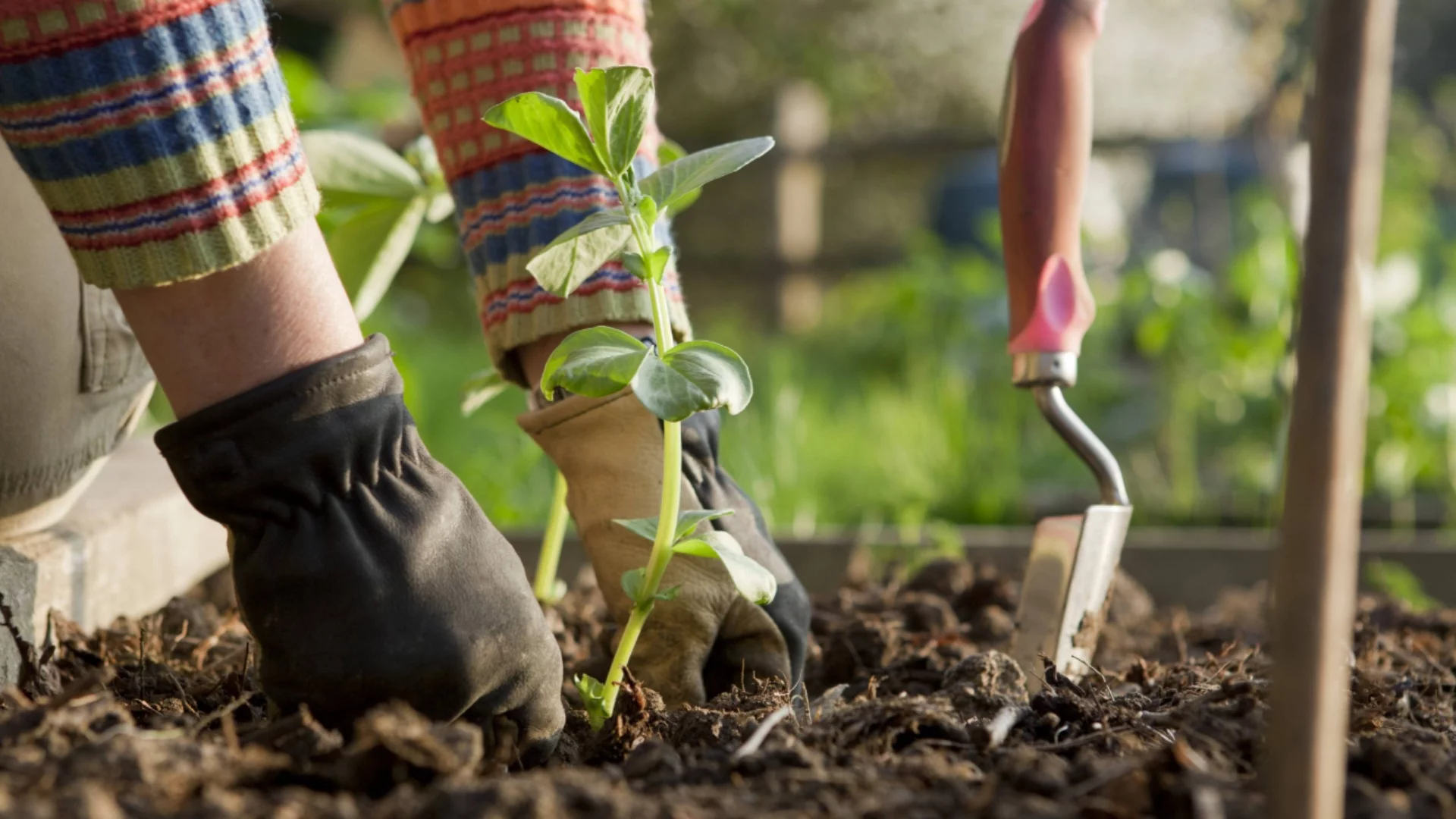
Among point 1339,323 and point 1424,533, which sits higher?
point 1339,323

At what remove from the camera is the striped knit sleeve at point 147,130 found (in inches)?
27.9

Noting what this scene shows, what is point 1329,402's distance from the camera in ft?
1.55

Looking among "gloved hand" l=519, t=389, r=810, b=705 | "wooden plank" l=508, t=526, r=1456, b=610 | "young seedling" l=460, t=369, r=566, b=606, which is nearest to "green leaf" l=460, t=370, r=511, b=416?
"young seedling" l=460, t=369, r=566, b=606

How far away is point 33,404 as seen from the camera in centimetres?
106

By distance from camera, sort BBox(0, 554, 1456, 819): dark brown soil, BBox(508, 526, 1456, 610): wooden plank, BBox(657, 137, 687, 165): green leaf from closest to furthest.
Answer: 1. BBox(0, 554, 1456, 819): dark brown soil
2. BBox(657, 137, 687, 165): green leaf
3. BBox(508, 526, 1456, 610): wooden plank

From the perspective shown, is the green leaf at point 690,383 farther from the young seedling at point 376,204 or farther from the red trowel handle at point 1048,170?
the young seedling at point 376,204

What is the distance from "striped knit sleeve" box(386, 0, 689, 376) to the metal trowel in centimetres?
31

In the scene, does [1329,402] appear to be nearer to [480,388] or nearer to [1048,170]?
[1048,170]

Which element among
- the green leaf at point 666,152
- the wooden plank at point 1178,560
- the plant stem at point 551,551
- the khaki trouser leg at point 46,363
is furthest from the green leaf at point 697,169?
the wooden plank at point 1178,560

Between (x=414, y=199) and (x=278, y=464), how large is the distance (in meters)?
0.64

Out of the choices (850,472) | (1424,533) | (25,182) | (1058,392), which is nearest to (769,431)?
(850,472)

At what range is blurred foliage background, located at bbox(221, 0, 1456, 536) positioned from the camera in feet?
9.11

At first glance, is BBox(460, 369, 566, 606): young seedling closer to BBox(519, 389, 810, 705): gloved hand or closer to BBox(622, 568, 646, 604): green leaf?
BBox(519, 389, 810, 705): gloved hand

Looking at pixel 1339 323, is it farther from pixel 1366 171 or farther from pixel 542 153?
pixel 542 153
